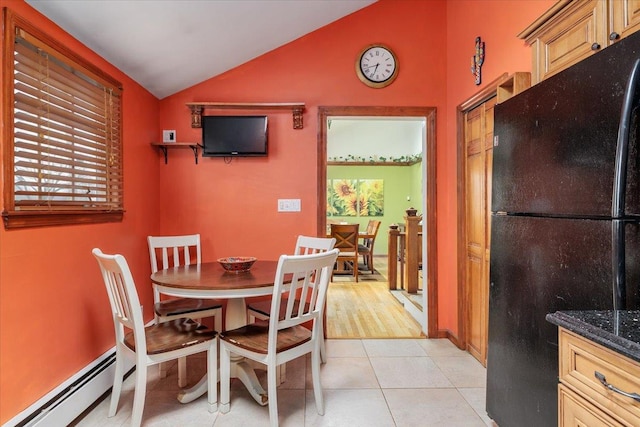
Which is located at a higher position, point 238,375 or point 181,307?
point 181,307

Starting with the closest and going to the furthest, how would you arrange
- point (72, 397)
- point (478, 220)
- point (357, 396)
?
1. point (72, 397)
2. point (357, 396)
3. point (478, 220)

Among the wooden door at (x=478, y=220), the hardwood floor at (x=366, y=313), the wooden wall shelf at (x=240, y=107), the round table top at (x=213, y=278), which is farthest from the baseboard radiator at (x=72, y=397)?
the wooden door at (x=478, y=220)

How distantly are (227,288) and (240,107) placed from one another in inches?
68.4

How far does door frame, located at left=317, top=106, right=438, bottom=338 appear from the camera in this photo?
287 centimetres

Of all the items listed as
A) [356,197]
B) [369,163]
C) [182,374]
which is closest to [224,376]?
[182,374]

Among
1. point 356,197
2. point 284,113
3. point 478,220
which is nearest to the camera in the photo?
point 478,220

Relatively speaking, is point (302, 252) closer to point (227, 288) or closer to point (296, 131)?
point (296, 131)

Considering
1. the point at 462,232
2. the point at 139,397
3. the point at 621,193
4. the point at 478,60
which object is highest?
the point at 478,60

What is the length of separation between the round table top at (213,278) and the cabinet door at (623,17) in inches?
70.3

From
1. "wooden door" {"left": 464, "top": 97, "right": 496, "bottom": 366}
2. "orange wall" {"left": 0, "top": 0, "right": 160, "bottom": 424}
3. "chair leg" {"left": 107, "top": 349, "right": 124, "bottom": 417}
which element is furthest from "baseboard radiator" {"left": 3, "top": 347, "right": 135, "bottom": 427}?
"wooden door" {"left": 464, "top": 97, "right": 496, "bottom": 366}

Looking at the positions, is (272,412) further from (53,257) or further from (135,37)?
(135,37)

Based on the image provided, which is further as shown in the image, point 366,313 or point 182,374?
point 366,313

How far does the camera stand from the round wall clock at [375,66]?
9.45ft

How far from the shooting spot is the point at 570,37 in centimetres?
137
